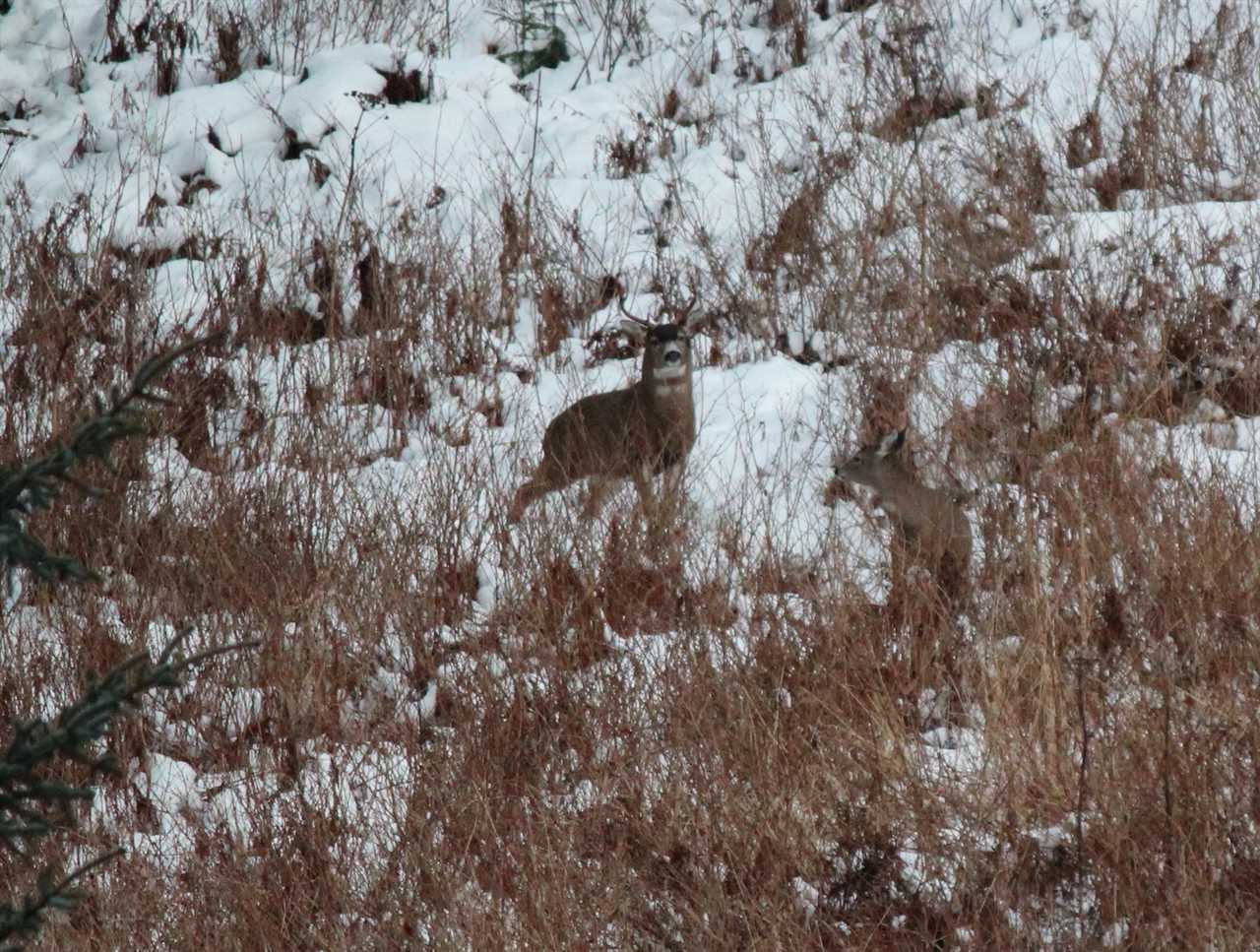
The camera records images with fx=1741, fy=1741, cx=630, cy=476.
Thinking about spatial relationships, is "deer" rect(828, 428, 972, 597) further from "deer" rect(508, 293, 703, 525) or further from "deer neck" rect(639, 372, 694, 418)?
"deer neck" rect(639, 372, 694, 418)

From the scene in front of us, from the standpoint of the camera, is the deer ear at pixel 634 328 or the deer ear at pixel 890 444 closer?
the deer ear at pixel 890 444

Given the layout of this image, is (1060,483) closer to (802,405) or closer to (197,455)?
(802,405)

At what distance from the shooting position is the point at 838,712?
4.15 m

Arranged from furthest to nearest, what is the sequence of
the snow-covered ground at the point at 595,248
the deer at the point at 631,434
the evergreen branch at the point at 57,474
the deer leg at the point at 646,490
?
the deer at the point at 631,434, the deer leg at the point at 646,490, the snow-covered ground at the point at 595,248, the evergreen branch at the point at 57,474

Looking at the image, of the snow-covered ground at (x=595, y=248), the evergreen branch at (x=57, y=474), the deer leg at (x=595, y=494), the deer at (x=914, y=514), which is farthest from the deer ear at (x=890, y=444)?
the evergreen branch at (x=57, y=474)

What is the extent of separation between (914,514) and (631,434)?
1234 millimetres

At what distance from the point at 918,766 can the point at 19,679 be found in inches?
96.3

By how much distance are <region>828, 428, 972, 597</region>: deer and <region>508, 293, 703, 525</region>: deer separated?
0.67 metres

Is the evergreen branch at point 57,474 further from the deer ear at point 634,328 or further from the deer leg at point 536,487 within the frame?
the deer ear at point 634,328

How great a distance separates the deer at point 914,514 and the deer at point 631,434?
67cm

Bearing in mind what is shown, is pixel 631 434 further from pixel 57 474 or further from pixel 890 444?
pixel 57 474

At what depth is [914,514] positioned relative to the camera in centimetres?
514

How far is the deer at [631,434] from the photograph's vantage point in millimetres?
5840

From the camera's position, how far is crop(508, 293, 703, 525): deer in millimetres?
5840
